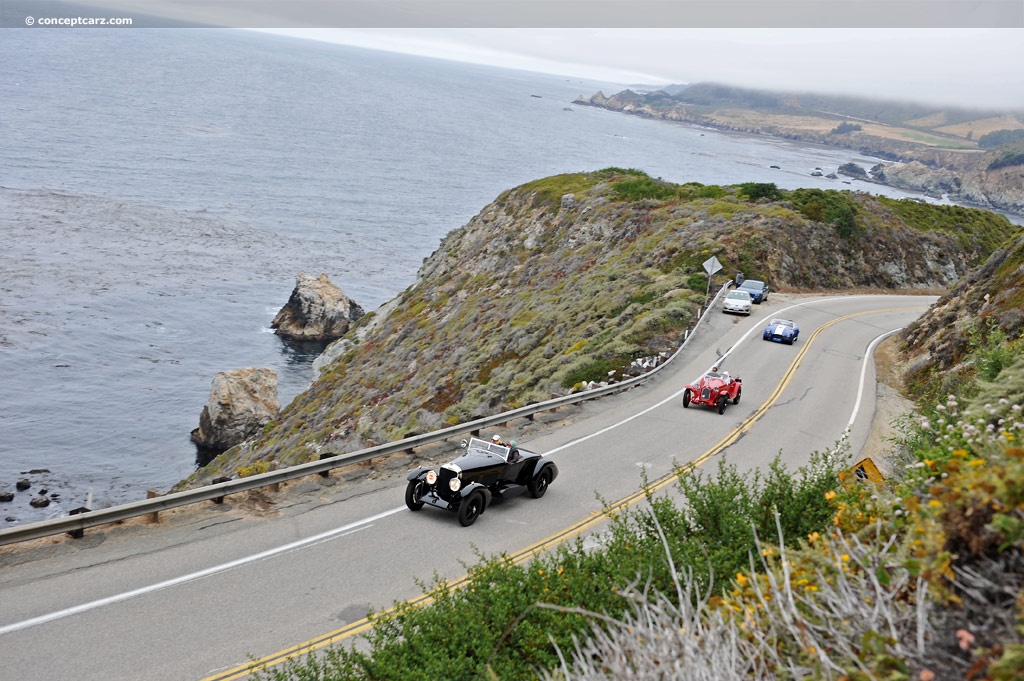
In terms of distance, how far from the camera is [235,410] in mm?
42969

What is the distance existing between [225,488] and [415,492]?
11.8ft

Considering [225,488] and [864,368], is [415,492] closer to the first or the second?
[225,488]

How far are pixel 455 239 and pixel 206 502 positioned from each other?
57088 mm

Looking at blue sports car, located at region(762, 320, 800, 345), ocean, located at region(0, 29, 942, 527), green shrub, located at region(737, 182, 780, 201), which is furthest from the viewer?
green shrub, located at region(737, 182, 780, 201)

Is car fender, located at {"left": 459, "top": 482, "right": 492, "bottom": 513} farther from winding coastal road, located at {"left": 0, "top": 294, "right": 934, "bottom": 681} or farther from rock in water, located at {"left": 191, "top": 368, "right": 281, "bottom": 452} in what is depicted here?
rock in water, located at {"left": 191, "top": 368, "right": 281, "bottom": 452}

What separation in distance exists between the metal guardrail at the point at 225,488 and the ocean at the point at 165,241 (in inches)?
354

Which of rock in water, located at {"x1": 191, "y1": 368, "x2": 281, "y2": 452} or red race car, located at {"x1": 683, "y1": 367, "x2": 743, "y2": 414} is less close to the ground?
red race car, located at {"x1": 683, "y1": 367, "x2": 743, "y2": 414}

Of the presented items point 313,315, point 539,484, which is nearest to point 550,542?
point 539,484

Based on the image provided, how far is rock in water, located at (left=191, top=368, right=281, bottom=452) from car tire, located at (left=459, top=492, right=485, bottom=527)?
31.8 metres

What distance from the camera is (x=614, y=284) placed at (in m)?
41.8

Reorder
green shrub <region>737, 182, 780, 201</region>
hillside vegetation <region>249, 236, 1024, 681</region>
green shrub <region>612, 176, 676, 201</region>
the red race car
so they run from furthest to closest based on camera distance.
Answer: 1. green shrub <region>737, 182, 780, 201</region>
2. green shrub <region>612, 176, 676, 201</region>
3. the red race car
4. hillside vegetation <region>249, 236, 1024, 681</region>

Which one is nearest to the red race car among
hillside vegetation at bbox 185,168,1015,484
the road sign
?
hillside vegetation at bbox 185,168,1015,484

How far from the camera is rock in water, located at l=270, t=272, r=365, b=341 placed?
60438 millimetres

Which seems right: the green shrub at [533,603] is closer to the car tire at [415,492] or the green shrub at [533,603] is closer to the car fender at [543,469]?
the car tire at [415,492]
